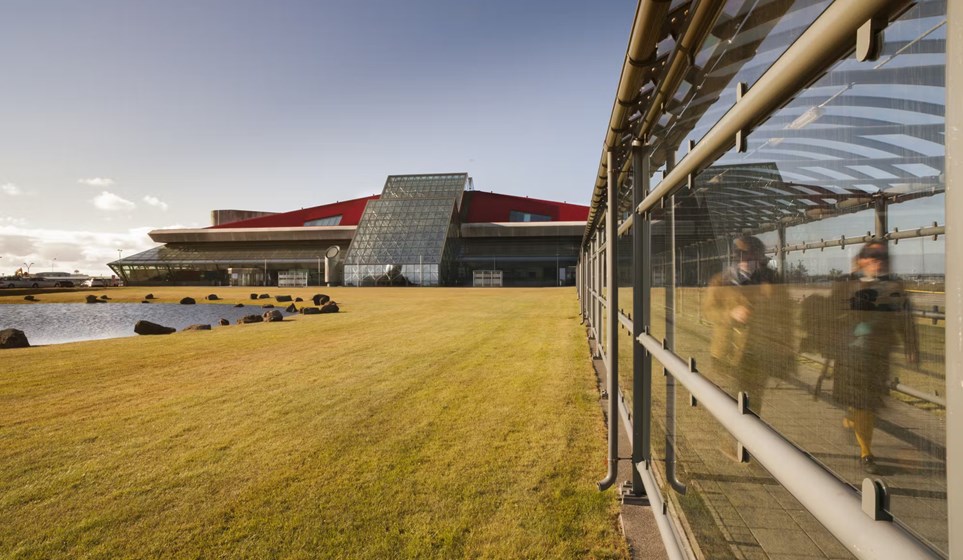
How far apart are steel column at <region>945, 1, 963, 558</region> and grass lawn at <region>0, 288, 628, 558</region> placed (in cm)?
259

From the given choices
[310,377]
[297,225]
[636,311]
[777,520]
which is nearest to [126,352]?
[310,377]

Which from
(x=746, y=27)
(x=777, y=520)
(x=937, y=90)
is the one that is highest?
(x=746, y=27)

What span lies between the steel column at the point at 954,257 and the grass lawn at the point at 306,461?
8.51 feet

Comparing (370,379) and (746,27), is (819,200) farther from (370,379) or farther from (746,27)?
(370,379)

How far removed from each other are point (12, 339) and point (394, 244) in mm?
45720

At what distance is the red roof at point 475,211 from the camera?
70312 mm

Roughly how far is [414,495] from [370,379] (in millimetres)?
4082

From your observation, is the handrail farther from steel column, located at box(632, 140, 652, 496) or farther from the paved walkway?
steel column, located at box(632, 140, 652, 496)

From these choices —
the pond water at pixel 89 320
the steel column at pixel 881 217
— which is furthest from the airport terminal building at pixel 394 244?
the steel column at pixel 881 217

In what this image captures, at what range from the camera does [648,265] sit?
10.2 feet

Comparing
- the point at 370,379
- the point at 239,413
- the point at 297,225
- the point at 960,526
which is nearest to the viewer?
the point at 960,526

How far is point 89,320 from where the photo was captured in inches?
802

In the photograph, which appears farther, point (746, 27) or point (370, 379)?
point (370, 379)

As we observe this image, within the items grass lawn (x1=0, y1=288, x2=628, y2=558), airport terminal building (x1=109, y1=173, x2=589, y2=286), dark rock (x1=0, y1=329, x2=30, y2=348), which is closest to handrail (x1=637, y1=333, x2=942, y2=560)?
grass lawn (x1=0, y1=288, x2=628, y2=558)
